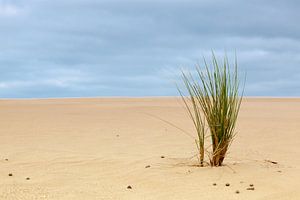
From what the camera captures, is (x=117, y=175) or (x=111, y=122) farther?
(x=111, y=122)

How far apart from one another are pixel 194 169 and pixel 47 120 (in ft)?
18.1

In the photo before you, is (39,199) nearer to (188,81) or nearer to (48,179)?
(48,179)

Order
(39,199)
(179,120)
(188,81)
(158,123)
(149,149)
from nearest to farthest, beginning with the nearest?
(39,199) < (188,81) < (149,149) < (158,123) < (179,120)

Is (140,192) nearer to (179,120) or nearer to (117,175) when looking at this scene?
(117,175)

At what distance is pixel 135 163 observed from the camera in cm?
555

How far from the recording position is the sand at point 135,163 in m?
4.34

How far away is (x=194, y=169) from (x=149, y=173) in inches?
17.1

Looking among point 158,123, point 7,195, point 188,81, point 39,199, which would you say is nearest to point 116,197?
point 39,199

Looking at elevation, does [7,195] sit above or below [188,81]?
below

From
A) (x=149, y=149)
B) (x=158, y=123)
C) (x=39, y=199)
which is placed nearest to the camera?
(x=39, y=199)

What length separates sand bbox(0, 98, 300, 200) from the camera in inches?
171

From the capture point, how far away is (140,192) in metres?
4.32

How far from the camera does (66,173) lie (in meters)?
5.14

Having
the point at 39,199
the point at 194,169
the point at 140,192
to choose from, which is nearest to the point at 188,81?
the point at 194,169
